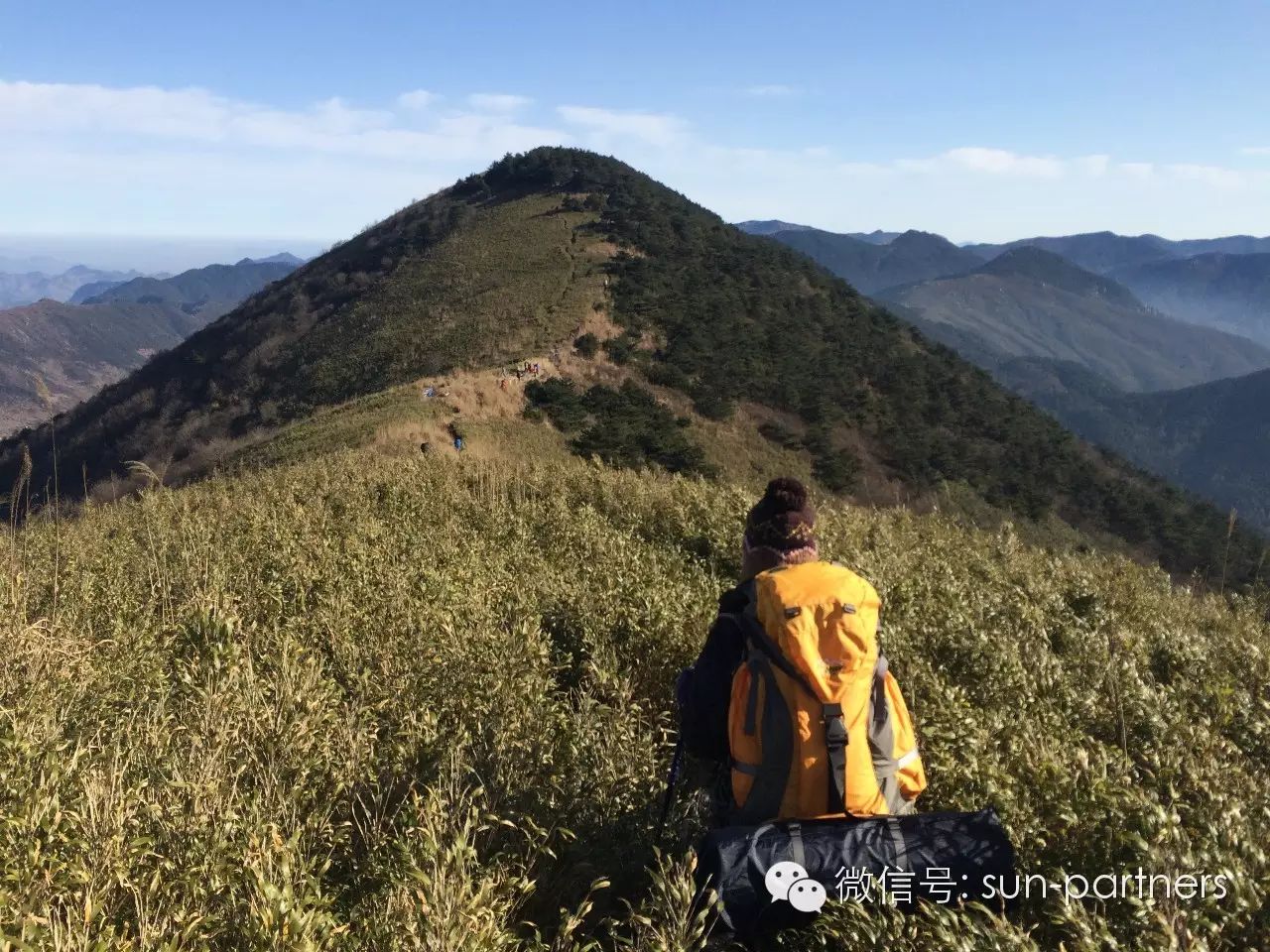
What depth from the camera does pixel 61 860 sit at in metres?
2.05

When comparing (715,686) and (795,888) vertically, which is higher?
(715,686)

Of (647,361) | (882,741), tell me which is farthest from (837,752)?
(647,361)

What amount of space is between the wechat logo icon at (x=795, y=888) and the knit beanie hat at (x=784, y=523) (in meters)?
1.01

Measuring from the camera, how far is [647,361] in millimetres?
41031

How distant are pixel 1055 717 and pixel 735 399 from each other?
3879 cm

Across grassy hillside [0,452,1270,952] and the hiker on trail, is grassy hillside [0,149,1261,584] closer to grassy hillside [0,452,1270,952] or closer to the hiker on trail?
grassy hillside [0,452,1270,952]

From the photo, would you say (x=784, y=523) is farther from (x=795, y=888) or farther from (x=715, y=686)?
(x=795, y=888)

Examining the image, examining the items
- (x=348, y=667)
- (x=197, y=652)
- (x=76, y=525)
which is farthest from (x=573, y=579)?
(x=76, y=525)

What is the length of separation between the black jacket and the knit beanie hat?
221 millimetres

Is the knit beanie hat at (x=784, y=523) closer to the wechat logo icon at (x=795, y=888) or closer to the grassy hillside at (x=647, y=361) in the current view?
the wechat logo icon at (x=795, y=888)

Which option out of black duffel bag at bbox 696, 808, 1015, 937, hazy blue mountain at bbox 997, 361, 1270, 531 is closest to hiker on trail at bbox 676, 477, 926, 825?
black duffel bag at bbox 696, 808, 1015, 937

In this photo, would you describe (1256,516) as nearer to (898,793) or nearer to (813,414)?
(813,414)

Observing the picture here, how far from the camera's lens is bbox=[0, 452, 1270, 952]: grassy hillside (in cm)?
204

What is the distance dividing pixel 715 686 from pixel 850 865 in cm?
70
